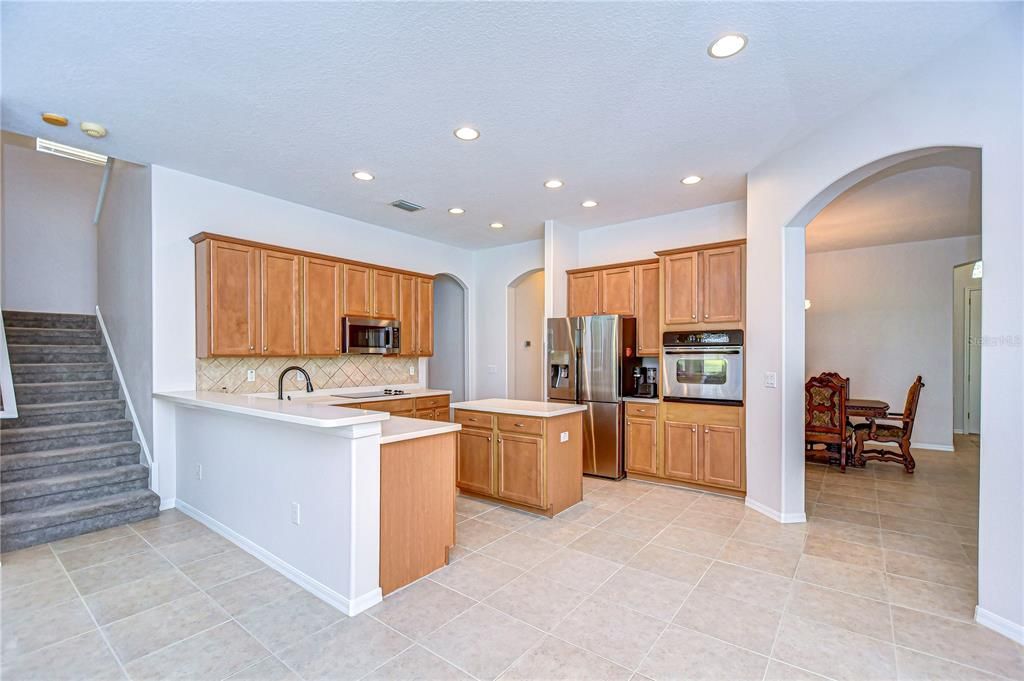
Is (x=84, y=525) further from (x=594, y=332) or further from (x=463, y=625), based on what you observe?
(x=594, y=332)

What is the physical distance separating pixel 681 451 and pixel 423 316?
345 cm

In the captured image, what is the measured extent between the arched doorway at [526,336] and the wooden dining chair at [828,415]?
339 cm

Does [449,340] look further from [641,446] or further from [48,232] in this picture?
[48,232]

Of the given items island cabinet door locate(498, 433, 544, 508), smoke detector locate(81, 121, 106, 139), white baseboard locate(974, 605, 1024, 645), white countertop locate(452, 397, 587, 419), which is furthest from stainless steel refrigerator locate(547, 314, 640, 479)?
smoke detector locate(81, 121, 106, 139)

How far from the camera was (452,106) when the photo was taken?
299 cm

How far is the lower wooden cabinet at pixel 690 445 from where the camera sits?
437 cm

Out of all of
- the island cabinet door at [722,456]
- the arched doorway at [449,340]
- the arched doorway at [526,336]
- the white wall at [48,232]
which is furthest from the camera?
the arched doorway at [449,340]

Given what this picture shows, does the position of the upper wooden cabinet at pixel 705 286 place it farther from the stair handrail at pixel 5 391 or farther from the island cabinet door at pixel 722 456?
the stair handrail at pixel 5 391

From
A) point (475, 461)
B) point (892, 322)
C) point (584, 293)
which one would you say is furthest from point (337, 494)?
point (892, 322)

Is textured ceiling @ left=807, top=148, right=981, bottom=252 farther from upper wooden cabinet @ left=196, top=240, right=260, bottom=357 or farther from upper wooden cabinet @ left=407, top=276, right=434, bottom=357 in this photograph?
upper wooden cabinet @ left=196, top=240, right=260, bottom=357

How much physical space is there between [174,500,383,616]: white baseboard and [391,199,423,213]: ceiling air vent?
3.31 metres

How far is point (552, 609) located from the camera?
7.98ft

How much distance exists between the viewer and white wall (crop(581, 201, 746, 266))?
16.4ft

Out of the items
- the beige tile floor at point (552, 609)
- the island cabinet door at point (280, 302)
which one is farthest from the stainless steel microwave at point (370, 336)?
the beige tile floor at point (552, 609)
